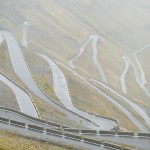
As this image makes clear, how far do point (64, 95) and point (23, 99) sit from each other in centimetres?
2109

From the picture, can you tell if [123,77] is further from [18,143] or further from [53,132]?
[18,143]

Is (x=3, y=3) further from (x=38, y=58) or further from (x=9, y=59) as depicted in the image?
(x=9, y=59)

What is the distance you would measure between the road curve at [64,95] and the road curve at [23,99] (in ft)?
37.3

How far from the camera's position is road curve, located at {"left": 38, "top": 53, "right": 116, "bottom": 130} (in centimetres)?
6456

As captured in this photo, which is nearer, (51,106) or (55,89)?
(51,106)

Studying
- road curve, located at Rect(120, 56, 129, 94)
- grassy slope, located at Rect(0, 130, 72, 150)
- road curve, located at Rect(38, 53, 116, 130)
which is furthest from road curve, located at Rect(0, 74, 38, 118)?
road curve, located at Rect(120, 56, 129, 94)

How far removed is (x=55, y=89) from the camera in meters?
85.2

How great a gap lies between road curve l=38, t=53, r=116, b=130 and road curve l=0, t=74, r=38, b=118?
37.3ft

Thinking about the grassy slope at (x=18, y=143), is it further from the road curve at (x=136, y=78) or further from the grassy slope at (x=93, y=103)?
the road curve at (x=136, y=78)

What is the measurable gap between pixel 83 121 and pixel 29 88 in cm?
1797

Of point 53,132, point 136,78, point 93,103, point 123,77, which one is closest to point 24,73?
point 93,103

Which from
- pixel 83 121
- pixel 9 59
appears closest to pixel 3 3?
pixel 9 59

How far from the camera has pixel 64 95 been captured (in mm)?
82438

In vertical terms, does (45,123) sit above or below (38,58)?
below
